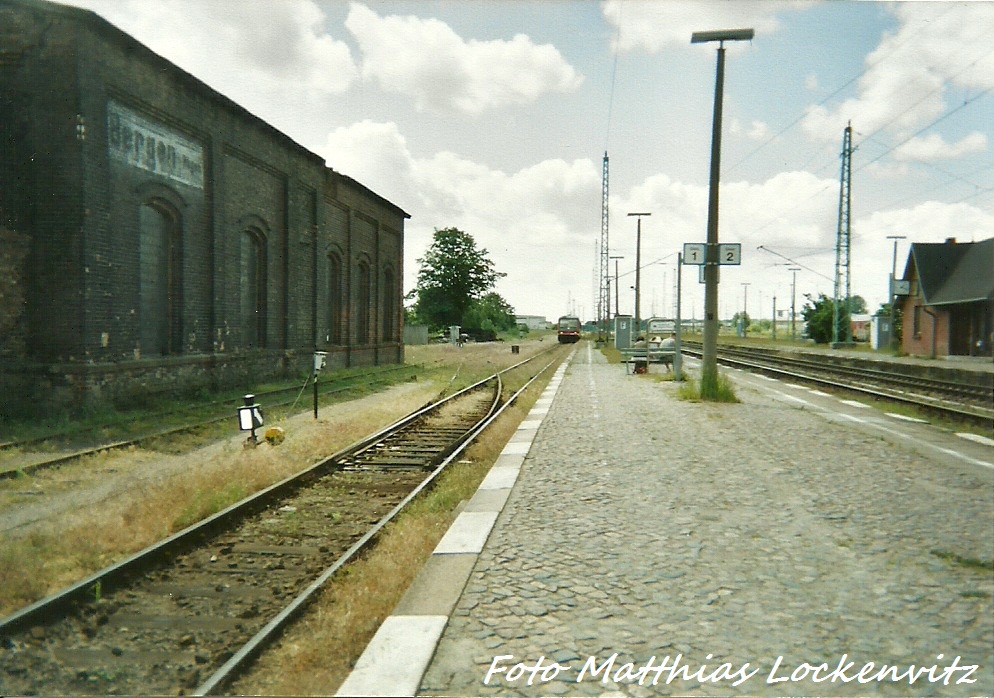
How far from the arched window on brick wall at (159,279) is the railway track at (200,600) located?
29.0 feet

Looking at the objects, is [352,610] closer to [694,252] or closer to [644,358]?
[694,252]

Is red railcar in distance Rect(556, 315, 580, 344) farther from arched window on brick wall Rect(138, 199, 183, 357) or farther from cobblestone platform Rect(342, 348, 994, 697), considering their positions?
cobblestone platform Rect(342, 348, 994, 697)

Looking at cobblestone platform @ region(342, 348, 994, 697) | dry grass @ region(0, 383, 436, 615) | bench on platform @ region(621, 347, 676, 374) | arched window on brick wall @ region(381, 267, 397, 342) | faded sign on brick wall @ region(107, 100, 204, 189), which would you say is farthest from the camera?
arched window on brick wall @ region(381, 267, 397, 342)

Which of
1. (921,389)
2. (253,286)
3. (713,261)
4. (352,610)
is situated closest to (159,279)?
(253,286)

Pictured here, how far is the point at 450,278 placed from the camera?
79.4m

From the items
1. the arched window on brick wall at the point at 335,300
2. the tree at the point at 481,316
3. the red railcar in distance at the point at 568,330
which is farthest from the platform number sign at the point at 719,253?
the tree at the point at 481,316

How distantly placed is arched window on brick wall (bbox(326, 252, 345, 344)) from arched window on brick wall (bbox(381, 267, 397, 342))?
551 cm

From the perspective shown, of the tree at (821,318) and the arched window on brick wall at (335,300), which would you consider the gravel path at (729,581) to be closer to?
the arched window on brick wall at (335,300)

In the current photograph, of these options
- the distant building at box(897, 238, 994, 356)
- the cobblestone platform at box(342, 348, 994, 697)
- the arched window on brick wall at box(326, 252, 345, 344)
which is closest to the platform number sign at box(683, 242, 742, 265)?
the cobblestone platform at box(342, 348, 994, 697)

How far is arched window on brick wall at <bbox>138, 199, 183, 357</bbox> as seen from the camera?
1473 centimetres

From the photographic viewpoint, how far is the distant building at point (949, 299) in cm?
3638

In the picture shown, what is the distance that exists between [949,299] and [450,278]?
5094 cm

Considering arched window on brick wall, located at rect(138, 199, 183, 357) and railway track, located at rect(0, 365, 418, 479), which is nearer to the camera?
railway track, located at rect(0, 365, 418, 479)

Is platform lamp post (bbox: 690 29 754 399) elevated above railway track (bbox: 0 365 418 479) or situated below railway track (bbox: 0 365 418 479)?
above
